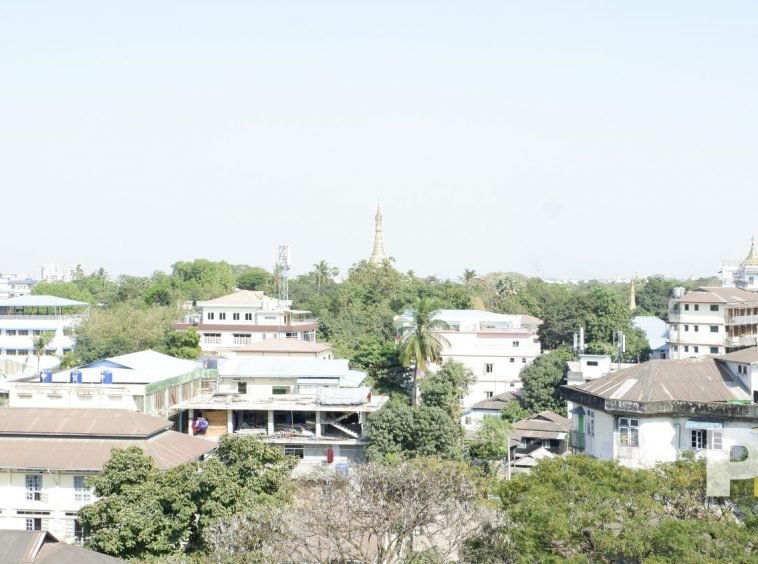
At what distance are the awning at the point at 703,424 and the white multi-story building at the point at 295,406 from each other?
14359 mm

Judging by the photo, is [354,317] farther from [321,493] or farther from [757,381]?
[321,493]

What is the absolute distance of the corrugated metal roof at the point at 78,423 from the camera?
29.5 metres

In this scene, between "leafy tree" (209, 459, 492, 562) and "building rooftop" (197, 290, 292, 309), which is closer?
"leafy tree" (209, 459, 492, 562)

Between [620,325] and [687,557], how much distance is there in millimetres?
39103

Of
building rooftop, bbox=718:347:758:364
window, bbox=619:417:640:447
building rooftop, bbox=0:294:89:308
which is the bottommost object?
window, bbox=619:417:640:447

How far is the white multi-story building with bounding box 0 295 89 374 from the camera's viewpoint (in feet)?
195

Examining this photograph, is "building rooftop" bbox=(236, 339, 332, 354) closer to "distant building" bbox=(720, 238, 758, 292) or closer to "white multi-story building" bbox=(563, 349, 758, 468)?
"white multi-story building" bbox=(563, 349, 758, 468)

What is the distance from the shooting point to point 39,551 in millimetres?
19484

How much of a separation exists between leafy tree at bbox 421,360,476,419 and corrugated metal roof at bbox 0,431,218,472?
13.9 metres

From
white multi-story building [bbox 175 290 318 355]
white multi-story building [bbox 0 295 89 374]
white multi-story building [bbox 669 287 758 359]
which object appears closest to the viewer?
white multi-story building [bbox 669 287 758 359]

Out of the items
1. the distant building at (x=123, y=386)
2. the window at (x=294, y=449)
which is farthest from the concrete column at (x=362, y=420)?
the distant building at (x=123, y=386)

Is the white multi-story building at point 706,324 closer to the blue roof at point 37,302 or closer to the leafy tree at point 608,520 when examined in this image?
the leafy tree at point 608,520

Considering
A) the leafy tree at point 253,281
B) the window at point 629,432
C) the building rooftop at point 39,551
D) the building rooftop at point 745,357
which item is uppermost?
the leafy tree at point 253,281

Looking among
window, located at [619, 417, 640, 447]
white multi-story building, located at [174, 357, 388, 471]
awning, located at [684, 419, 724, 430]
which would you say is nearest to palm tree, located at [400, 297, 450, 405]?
white multi-story building, located at [174, 357, 388, 471]
